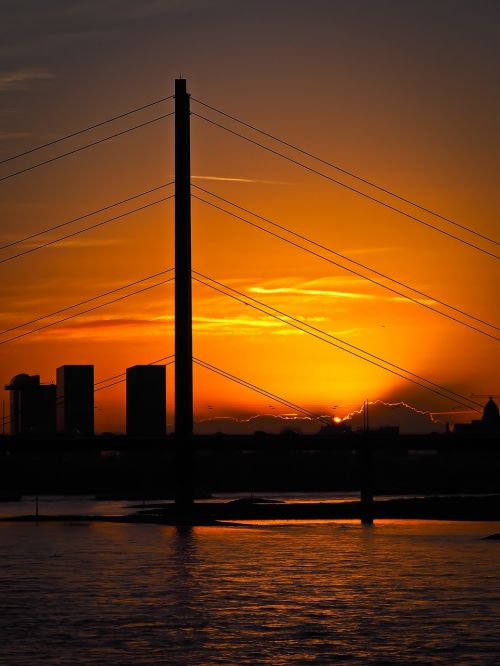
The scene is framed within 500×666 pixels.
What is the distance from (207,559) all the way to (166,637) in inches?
1067

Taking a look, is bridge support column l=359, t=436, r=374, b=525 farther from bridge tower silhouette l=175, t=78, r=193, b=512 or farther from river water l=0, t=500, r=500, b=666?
river water l=0, t=500, r=500, b=666

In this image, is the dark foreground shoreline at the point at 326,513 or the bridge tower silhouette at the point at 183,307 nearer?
the bridge tower silhouette at the point at 183,307

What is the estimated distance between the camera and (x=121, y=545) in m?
69.6

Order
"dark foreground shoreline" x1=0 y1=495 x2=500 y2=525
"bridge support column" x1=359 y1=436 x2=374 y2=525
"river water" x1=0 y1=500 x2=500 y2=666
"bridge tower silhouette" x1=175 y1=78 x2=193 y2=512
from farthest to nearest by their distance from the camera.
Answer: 1. "dark foreground shoreline" x1=0 y1=495 x2=500 y2=525
2. "bridge support column" x1=359 y1=436 x2=374 y2=525
3. "bridge tower silhouette" x1=175 y1=78 x2=193 y2=512
4. "river water" x1=0 y1=500 x2=500 y2=666

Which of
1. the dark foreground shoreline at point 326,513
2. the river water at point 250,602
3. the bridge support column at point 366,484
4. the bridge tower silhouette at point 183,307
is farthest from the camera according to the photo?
the dark foreground shoreline at point 326,513

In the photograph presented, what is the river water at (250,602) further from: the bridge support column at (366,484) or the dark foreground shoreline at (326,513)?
the dark foreground shoreline at (326,513)

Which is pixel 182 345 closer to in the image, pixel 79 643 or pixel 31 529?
pixel 31 529

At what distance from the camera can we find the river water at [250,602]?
28531 mm

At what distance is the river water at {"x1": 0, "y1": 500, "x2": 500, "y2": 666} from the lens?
2853 cm

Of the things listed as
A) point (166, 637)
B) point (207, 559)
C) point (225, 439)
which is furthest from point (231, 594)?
point (225, 439)

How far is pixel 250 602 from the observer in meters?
38.8

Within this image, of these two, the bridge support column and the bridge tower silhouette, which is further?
the bridge support column

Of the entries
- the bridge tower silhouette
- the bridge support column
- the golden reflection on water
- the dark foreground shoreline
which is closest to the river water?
the golden reflection on water

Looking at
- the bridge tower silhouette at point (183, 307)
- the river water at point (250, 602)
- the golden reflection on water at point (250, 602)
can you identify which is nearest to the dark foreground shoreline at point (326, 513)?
the bridge tower silhouette at point (183, 307)
